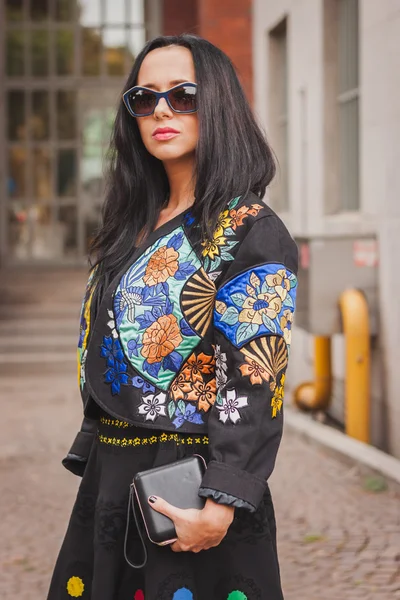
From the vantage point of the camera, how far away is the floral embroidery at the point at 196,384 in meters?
2.41

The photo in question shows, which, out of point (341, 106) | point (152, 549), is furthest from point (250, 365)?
point (341, 106)

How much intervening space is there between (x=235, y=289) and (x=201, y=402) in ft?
0.87

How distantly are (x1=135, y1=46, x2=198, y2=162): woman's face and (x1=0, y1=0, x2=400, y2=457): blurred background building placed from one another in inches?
45.7

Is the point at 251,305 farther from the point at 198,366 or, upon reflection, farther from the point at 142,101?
the point at 142,101

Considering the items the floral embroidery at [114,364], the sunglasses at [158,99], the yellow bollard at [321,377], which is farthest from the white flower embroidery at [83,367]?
the yellow bollard at [321,377]

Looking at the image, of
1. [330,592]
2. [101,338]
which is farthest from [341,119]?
[101,338]

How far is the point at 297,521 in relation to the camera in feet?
17.9

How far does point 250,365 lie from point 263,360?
0.11ft

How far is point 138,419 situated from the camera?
242 centimetres

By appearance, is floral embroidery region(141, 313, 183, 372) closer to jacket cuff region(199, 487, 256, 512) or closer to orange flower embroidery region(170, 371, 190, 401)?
orange flower embroidery region(170, 371, 190, 401)

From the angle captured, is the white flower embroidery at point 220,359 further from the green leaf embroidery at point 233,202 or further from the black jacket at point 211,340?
the green leaf embroidery at point 233,202

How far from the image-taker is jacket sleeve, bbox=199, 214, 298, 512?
2293 millimetres

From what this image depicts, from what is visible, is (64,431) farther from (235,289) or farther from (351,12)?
(235,289)

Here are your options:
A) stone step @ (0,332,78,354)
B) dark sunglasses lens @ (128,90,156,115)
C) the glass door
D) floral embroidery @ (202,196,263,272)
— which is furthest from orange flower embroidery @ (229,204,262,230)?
the glass door
